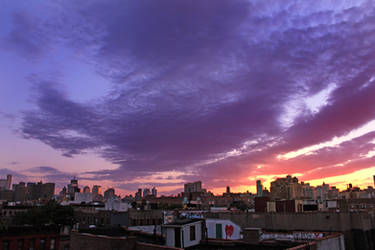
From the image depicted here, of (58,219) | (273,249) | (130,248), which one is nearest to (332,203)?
(273,249)

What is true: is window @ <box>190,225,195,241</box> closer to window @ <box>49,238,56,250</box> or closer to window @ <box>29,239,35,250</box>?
window @ <box>29,239,35,250</box>

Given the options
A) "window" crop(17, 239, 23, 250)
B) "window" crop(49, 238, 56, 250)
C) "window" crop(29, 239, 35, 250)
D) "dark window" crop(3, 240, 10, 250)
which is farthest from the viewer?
"window" crop(49, 238, 56, 250)

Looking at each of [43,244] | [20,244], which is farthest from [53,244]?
[20,244]

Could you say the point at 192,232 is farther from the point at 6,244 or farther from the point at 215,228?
the point at 6,244

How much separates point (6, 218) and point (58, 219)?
133 ft

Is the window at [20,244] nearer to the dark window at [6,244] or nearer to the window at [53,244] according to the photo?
the dark window at [6,244]

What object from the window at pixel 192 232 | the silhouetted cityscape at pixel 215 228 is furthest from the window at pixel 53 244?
the window at pixel 192 232

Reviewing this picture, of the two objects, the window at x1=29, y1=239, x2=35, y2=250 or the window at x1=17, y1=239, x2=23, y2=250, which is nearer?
the window at x1=17, y1=239, x2=23, y2=250

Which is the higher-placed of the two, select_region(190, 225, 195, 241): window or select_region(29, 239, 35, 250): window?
select_region(190, 225, 195, 241): window

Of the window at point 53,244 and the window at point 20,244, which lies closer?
the window at point 20,244

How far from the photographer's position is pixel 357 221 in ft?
161

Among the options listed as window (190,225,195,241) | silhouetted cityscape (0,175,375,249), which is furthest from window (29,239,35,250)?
window (190,225,195,241)

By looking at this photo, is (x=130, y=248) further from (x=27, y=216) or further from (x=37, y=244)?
(x=27, y=216)

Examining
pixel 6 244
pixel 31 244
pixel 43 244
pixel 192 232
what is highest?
pixel 192 232
